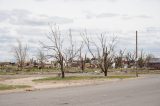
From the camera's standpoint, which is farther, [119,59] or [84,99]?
[119,59]

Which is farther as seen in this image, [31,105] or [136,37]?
[136,37]

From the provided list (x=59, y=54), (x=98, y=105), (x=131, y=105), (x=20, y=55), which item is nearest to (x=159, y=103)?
(x=131, y=105)

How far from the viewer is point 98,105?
1454 cm

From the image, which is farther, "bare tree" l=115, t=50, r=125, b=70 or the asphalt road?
"bare tree" l=115, t=50, r=125, b=70

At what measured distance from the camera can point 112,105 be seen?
1455cm

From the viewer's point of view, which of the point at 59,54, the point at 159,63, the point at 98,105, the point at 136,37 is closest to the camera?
the point at 98,105

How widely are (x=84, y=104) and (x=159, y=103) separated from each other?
315 cm

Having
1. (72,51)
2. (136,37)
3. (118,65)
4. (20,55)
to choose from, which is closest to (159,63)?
(118,65)

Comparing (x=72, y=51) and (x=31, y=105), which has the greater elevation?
(x=72, y=51)

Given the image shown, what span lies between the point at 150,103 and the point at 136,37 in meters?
41.2

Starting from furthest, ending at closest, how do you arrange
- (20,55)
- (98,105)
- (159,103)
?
(20,55), (159,103), (98,105)

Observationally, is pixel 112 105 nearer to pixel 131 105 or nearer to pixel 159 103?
pixel 131 105

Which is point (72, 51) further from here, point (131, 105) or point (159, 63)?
point (159, 63)

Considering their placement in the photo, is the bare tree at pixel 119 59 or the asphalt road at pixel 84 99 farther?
the bare tree at pixel 119 59
